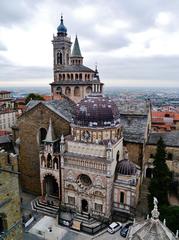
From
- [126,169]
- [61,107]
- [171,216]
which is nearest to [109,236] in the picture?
[171,216]

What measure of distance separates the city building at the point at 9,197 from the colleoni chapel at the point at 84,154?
15.2 m

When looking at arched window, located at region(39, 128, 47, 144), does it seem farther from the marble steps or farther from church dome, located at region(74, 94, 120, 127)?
the marble steps

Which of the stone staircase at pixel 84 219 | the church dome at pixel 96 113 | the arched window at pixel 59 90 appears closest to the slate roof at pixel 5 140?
the arched window at pixel 59 90

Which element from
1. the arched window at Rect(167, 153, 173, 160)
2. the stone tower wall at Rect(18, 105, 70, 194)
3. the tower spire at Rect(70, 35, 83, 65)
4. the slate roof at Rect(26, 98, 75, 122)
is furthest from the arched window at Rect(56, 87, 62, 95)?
the arched window at Rect(167, 153, 173, 160)

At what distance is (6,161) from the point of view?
12.3 meters

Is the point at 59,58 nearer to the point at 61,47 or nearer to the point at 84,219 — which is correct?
the point at 61,47

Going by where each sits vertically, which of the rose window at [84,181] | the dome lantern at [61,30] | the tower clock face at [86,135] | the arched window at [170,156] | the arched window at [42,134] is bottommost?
the rose window at [84,181]

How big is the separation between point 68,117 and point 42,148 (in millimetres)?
5763

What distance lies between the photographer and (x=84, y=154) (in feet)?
94.0

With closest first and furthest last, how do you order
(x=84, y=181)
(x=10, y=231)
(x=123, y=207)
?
(x=10, y=231)
(x=123, y=207)
(x=84, y=181)

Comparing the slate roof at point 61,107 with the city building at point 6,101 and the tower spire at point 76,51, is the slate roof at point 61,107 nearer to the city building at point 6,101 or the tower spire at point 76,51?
the tower spire at point 76,51

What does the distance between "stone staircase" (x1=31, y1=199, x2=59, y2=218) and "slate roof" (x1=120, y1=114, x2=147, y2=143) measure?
46.4 ft

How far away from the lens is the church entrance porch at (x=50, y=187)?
109ft

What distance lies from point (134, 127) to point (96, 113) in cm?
946
